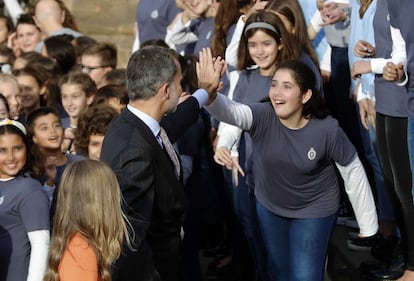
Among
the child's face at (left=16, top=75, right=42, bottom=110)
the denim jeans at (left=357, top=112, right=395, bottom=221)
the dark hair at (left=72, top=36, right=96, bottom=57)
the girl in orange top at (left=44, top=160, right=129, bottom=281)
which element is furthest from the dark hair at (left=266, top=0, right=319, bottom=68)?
the girl in orange top at (left=44, top=160, right=129, bottom=281)

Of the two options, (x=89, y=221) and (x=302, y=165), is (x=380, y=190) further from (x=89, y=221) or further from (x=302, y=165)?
(x=89, y=221)

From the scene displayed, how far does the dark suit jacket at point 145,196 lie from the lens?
471cm

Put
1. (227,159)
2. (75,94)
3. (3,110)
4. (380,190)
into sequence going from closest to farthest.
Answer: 1. (227,159)
2. (3,110)
3. (380,190)
4. (75,94)

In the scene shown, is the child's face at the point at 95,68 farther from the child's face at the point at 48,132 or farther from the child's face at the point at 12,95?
the child's face at the point at 48,132

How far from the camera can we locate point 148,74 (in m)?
4.93

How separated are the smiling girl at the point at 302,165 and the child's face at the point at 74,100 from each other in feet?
5.89

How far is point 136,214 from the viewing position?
4.74 m

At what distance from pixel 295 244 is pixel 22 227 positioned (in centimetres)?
163

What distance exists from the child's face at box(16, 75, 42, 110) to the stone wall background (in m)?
4.42

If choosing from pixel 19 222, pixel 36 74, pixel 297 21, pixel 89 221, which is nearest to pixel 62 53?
pixel 36 74

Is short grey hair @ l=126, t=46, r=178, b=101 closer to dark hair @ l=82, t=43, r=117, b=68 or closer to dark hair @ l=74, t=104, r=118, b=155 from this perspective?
dark hair @ l=74, t=104, r=118, b=155

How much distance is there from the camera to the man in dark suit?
472 centimetres

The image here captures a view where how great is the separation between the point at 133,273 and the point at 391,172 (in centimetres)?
246

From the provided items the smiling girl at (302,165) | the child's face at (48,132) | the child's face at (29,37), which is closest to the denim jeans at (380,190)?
the smiling girl at (302,165)
